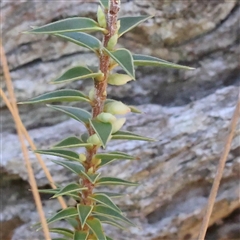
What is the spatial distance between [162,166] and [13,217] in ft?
1.28

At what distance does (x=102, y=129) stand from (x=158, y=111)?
0.48 metres

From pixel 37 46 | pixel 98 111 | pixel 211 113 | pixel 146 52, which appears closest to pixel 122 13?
pixel 146 52

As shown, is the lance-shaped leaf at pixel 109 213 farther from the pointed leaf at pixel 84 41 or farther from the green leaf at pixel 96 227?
the pointed leaf at pixel 84 41

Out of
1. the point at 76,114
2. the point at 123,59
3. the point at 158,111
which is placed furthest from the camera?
the point at 158,111

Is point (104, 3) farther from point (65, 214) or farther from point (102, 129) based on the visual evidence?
point (65, 214)

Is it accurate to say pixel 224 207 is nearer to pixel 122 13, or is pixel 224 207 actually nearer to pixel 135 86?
pixel 135 86

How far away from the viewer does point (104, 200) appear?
521 millimetres

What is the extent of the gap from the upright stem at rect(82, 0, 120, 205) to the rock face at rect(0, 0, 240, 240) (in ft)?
1.12

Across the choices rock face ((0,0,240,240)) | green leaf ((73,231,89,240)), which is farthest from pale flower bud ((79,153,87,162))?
rock face ((0,0,240,240))

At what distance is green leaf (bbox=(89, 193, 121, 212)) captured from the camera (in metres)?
0.52

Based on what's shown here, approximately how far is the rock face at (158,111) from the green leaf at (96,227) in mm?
330

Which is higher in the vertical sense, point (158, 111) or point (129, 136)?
point (158, 111)

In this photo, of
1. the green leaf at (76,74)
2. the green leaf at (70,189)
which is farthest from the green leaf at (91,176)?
the green leaf at (76,74)

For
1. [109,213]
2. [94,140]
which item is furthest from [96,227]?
[94,140]
